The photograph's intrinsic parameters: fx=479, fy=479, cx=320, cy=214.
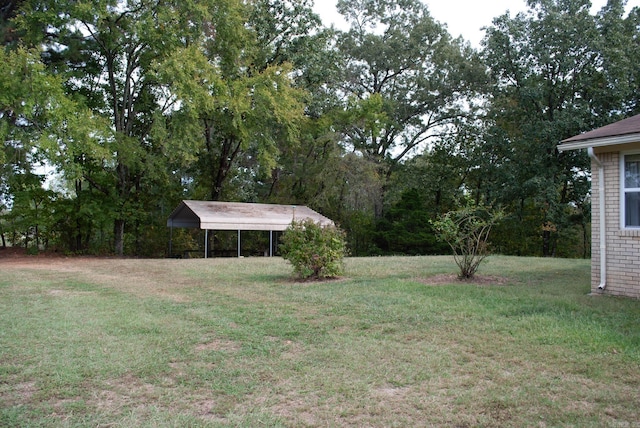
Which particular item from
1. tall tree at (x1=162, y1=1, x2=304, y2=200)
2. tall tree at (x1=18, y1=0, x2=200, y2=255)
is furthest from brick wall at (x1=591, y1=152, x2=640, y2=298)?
tall tree at (x1=18, y1=0, x2=200, y2=255)

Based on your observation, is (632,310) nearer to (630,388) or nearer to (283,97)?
(630,388)

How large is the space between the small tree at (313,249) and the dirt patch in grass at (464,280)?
1842mm

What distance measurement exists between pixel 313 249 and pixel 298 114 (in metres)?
14.3

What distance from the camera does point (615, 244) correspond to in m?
7.80

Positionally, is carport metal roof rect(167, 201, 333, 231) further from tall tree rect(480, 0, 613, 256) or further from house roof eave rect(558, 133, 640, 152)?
tall tree rect(480, 0, 613, 256)

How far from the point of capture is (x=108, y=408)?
3.39 metres

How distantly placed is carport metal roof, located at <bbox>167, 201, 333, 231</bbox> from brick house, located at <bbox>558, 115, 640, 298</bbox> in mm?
10970

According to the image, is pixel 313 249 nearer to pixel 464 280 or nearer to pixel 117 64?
pixel 464 280

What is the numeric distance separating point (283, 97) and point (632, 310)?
1796 centimetres

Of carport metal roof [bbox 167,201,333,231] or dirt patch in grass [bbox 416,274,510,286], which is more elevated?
carport metal roof [bbox 167,201,333,231]

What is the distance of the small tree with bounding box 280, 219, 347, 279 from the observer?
1008 centimetres

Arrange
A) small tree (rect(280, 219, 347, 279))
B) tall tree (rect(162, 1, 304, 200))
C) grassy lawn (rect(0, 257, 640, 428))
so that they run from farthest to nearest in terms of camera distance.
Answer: tall tree (rect(162, 1, 304, 200)) → small tree (rect(280, 219, 347, 279)) → grassy lawn (rect(0, 257, 640, 428))

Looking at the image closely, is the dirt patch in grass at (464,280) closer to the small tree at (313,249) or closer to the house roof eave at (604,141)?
the small tree at (313,249)

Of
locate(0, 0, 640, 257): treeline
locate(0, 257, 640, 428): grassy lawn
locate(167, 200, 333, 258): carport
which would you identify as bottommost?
locate(0, 257, 640, 428): grassy lawn
